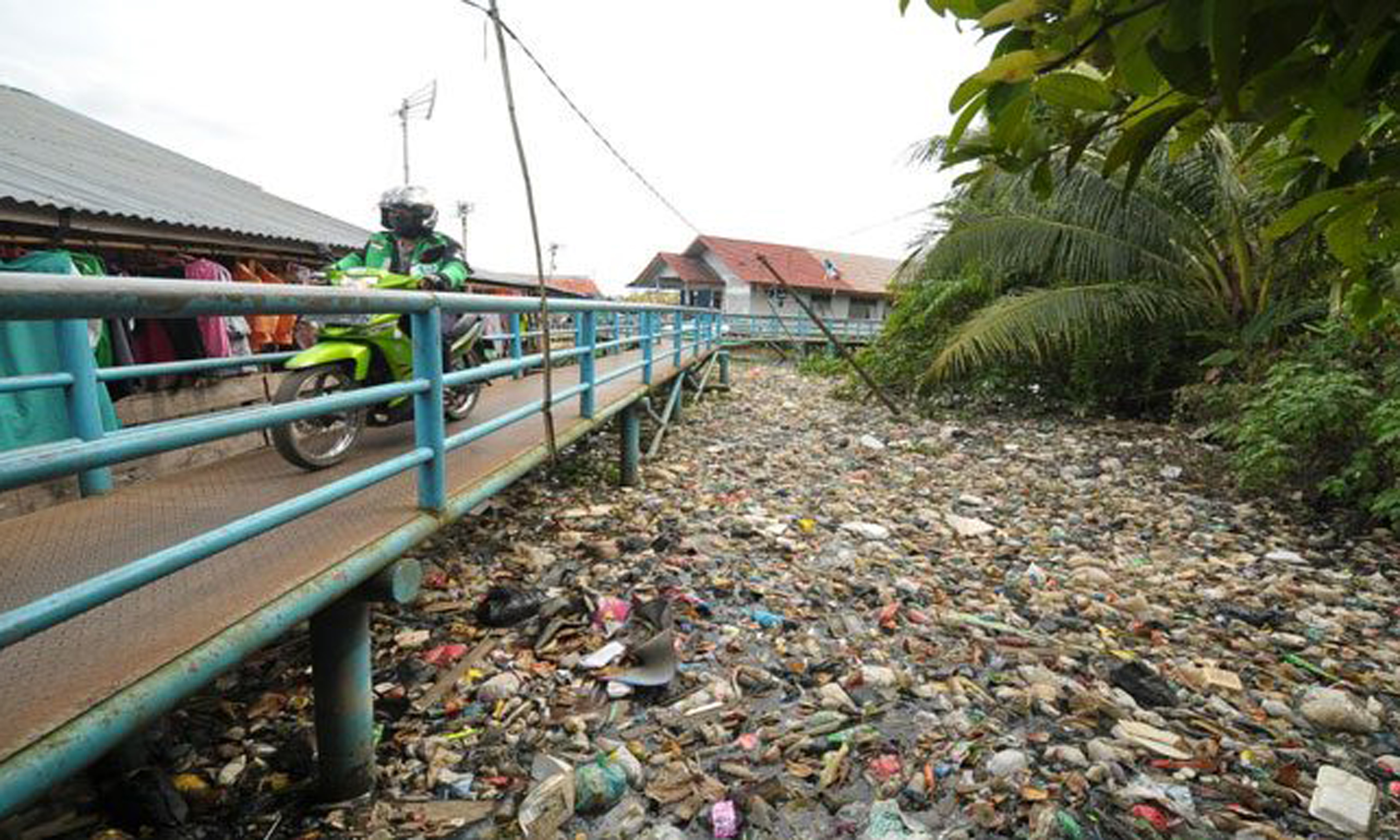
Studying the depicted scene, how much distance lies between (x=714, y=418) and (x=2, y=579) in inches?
289

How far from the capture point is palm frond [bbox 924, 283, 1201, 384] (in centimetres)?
686

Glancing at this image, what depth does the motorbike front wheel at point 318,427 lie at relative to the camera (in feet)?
9.30

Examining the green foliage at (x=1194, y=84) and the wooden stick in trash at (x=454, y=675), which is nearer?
the green foliage at (x=1194, y=84)

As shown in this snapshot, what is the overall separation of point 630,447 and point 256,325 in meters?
4.00

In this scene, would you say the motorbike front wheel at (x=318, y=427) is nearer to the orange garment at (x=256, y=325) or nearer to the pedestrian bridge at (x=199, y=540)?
the pedestrian bridge at (x=199, y=540)

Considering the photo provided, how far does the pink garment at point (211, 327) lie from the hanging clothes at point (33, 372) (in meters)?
1.01

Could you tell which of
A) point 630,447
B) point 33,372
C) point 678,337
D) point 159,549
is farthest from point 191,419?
point 678,337

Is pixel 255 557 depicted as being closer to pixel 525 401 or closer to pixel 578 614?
pixel 578 614

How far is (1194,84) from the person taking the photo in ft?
2.25

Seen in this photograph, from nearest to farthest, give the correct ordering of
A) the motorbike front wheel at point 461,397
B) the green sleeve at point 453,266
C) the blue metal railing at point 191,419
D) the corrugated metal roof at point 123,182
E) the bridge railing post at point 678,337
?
1. the blue metal railing at point 191,419
2. the green sleeve at point 453,266
3. the motorbike front wheel at point 461,397
4. the corrugated metal roof at point 123,182
5. the bridge railing post at point 678,337

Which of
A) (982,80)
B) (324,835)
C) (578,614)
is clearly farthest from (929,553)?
(982,80)

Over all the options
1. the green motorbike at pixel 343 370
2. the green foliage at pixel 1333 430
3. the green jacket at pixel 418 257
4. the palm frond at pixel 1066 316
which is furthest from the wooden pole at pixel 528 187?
the palm frond at pixel 1066 316

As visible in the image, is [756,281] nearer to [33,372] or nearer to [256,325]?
[256,325]

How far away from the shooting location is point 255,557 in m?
1.89
